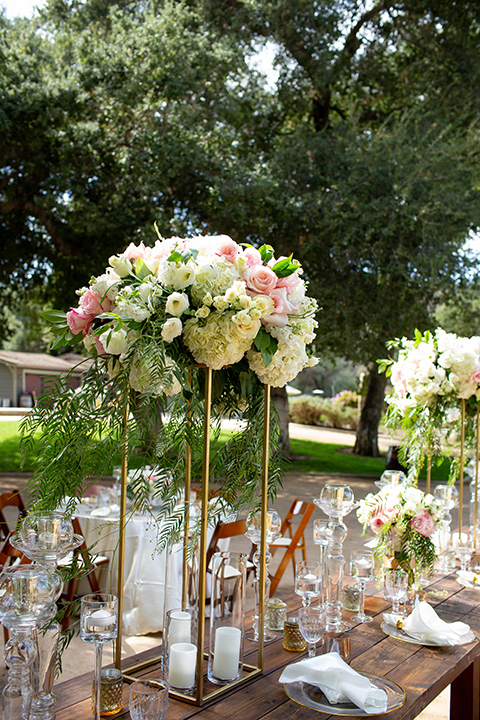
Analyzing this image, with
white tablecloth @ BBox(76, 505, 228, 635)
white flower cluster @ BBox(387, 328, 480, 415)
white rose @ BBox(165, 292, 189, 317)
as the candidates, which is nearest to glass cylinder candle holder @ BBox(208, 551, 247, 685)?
white rose @ BBox(165, 292, 189, 317)

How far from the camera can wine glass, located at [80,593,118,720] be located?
149cm

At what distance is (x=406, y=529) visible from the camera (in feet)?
8.80

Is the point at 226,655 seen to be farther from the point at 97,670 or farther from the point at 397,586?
the point at 397,586

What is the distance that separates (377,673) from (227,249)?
1425 mm

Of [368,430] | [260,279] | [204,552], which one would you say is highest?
[260,279]

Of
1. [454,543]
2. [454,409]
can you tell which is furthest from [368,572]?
[454,543]

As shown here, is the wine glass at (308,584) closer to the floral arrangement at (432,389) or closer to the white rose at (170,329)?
the white rose at (170,329)

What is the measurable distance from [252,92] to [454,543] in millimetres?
10757

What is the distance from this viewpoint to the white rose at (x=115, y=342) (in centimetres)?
157

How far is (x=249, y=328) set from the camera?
159 centimetres

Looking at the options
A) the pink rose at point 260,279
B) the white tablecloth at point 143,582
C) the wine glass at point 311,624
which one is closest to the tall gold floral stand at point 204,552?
the wine glass at point 311,624

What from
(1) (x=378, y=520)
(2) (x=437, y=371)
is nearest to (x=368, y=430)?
(2) (x=437, y=371)

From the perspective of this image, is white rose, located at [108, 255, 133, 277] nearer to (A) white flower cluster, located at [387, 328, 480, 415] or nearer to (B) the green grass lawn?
(A) white flower cluster, located at [387, 328, 480, 415]

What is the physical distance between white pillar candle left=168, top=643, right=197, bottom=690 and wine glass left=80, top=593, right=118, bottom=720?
0.94 ft
